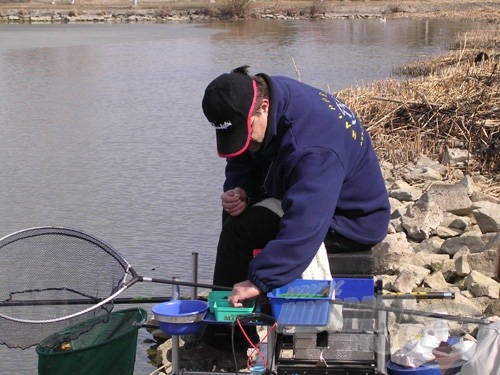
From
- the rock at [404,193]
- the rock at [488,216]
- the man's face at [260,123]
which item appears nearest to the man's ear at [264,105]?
the man's face at [260,123]

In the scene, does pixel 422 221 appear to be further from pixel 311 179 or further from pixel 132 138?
pixel 132 138

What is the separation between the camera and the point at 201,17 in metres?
52.4

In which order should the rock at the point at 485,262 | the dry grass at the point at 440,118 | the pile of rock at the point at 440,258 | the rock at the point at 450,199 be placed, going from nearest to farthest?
1. the pile of rock at the point at 440,258
2. the rock at the point at 485,262
3. the rock at the point at 450,199
4. the dry grass at the point at 440,118

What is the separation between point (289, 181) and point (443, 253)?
2.84m

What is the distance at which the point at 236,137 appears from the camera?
3656mm

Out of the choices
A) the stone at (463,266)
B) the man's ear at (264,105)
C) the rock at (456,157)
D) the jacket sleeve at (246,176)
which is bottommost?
the rock at (456,157)

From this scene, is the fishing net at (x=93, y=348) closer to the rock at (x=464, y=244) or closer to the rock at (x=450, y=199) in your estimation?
the rock at (x=464, y=244)

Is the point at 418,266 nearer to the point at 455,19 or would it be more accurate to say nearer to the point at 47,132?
the point at 47,132

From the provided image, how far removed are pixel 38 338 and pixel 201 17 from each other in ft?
163

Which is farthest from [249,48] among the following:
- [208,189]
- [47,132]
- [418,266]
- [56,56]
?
[418,266]

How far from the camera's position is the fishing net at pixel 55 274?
13.6ft

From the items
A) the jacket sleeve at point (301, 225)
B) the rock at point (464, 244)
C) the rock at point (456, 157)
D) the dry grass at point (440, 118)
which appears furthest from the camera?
the dry grass at point (440, 118)

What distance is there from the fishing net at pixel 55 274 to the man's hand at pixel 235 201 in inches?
20.0

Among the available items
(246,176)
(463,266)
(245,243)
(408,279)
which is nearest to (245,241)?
(245,243)
